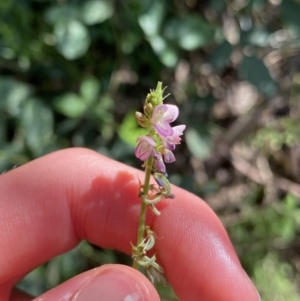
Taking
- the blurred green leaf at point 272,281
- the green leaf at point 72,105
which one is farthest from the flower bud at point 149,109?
the blurred green leaf at point 272,281

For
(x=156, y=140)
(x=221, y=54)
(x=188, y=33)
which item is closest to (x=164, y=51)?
(x=188, y=33)

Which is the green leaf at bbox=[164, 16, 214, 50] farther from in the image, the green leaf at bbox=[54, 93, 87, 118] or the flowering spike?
the flowering spike

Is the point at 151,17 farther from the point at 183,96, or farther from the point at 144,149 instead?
the point at 144,149

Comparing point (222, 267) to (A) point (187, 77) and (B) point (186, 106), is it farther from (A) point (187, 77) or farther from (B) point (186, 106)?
(A) point (187, 77)

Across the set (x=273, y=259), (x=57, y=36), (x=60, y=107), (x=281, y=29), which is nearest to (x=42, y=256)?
(x=60, y=107)

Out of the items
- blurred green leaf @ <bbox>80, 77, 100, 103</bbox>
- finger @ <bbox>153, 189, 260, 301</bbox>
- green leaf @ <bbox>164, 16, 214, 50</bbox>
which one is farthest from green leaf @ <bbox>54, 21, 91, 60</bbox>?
finger @ <bbox>153, 189, 260, 301</bbox>

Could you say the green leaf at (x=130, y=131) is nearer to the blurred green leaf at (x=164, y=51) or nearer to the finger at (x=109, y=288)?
the blurred green leaf at (x=164, y=51)
